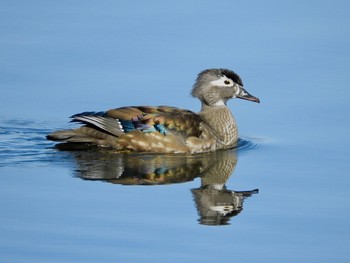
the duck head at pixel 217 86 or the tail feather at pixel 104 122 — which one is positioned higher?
the duck head at pixel 217 86

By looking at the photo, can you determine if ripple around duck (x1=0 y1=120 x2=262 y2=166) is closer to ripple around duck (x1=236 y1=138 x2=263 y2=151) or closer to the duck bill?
ripple around duck (x1=236 y1=138 x2=263 y2=151)

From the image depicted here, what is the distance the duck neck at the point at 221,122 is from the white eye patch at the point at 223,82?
1.28 feet

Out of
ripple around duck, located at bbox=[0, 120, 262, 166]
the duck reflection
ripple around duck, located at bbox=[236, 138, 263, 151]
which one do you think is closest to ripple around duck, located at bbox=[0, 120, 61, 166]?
ripple around duck, located at bbox=[0, 120, 262, 166]

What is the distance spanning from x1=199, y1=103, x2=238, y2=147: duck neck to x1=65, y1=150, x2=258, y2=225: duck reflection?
0.33 m

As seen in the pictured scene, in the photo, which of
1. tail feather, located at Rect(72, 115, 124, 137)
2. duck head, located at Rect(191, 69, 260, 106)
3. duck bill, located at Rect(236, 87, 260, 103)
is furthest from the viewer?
duck head, located at Rect(191, 69, 260, 106)

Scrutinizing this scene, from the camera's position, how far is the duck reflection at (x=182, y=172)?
42.5 ft

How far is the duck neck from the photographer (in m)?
16.4

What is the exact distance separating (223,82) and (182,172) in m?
2.72

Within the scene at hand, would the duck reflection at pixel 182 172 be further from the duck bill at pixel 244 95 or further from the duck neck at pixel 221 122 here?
the duck bill at pixel 244 95

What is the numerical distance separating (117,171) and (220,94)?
3.21 meters

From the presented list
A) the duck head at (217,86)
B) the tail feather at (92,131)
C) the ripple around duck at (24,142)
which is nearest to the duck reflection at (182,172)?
the tail feather at (92,131)

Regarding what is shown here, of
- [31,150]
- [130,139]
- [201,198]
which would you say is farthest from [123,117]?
[201,198]

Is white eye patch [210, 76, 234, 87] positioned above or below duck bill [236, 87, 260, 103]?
above

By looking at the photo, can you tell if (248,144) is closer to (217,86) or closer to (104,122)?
(217,86)
